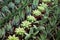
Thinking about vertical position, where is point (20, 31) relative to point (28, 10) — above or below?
below

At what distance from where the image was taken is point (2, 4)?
2.39 m

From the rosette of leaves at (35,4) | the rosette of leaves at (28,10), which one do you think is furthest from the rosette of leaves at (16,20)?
the rosette of leaves at (35,4)

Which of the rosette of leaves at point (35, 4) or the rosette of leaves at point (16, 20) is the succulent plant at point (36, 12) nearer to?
the rosette of leaves at point (35, 4)

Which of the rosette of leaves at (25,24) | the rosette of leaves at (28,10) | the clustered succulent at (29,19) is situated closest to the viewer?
the clustered succulent at (29,19)

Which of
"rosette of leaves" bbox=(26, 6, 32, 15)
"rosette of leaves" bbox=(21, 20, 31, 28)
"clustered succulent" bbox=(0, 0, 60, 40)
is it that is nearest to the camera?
"clustered succulent" bbox=(0, 0, 60, 40)

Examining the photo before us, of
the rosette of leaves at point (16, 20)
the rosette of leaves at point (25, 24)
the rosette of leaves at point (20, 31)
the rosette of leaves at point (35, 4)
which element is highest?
the rosette of leaves at point (35, 4)

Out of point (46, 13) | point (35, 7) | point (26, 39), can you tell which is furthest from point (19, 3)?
point (26, 39)

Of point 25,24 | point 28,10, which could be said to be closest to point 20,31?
point 25,24

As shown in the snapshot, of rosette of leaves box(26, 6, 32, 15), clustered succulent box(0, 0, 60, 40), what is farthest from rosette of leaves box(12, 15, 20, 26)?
rosette of leaves box(26, 6, 32, 15)

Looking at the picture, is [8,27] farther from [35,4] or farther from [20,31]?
[35,4]

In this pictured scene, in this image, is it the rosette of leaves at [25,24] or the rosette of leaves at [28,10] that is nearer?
the rosette of leaves at [25,24]

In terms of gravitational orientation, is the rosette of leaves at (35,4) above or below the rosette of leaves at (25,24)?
above

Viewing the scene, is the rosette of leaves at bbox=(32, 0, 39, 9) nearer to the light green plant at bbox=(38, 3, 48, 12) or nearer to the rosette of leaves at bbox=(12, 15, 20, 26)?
the light green plant at bbox=(38, 3, 48, 12)

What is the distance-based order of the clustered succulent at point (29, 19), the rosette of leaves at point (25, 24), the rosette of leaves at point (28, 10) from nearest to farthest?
1. the clustered succulent at point (29, 19)
2. the rosette of leaves at point (25, 24)
3. the rosette of leaves at point (28, 10)
